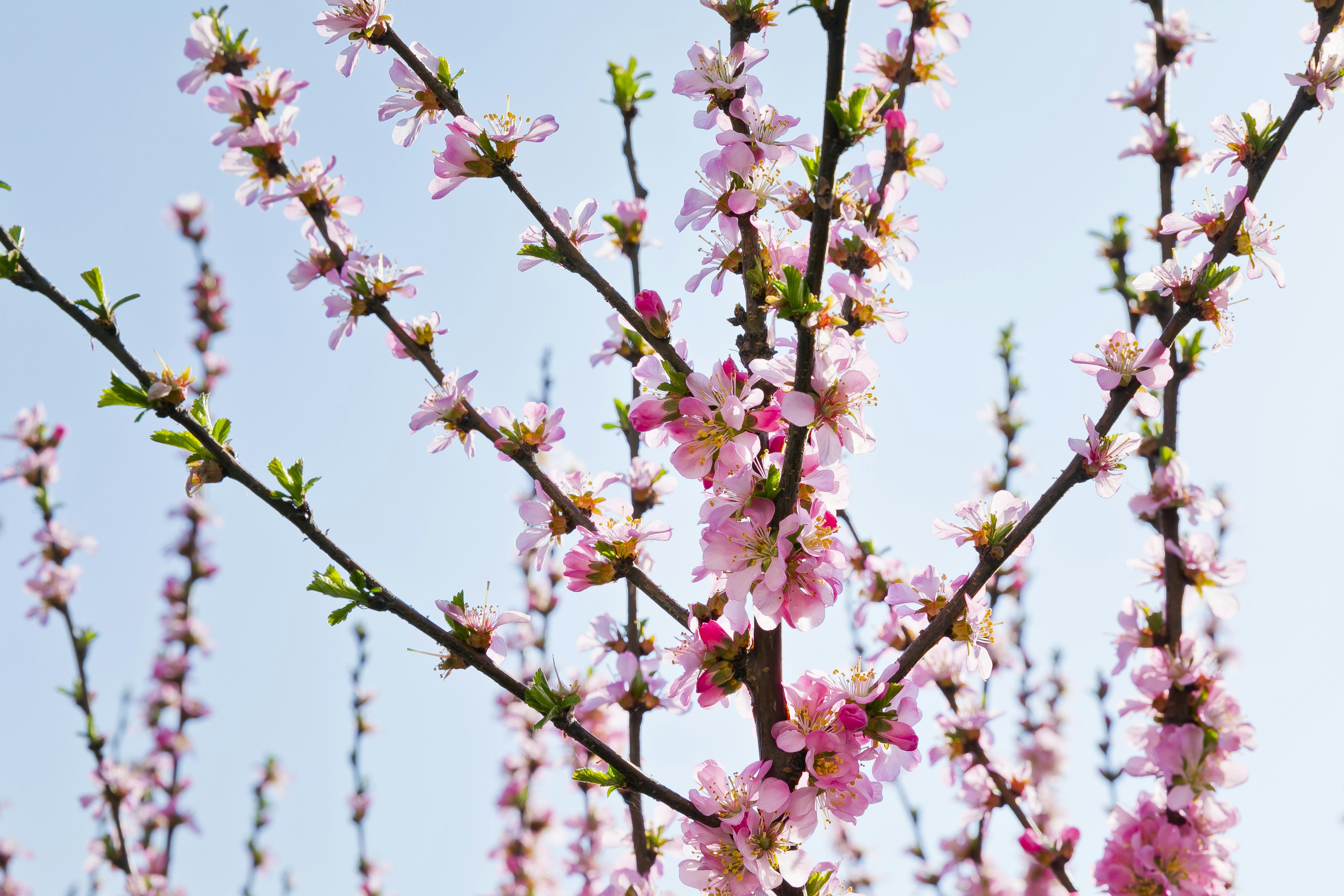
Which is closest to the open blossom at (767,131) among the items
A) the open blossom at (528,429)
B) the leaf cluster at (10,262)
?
the open blossom at (528,429)

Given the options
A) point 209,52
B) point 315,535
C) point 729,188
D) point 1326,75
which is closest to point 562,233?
point 729,188

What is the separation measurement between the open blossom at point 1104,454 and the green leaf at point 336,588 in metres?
1.98

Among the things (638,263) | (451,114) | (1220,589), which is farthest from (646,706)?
(1220,589)

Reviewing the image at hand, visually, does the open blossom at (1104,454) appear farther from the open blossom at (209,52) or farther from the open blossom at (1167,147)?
the open blossom at (209,52)

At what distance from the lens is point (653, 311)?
227 centimetres

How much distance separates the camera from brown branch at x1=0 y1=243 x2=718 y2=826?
2.10m

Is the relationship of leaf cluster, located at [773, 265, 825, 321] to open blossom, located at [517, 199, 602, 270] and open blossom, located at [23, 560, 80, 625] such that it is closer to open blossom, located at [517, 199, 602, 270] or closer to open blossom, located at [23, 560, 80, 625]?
open blossom, located at [517, 199, 602, 270]

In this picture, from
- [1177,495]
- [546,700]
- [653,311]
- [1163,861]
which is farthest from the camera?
[1177,495]

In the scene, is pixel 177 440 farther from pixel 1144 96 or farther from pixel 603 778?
pixel 1144 96

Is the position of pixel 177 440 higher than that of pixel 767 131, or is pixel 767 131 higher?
pixel 767 131

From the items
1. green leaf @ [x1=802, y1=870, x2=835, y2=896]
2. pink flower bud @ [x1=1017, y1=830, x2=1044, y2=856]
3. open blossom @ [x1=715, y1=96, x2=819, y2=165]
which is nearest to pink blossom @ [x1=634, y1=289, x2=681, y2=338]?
open blossom @ [x1=715, y1=96, x2=819, y2=165]

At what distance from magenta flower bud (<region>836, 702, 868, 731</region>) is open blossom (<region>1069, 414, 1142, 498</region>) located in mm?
959

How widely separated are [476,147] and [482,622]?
51.8 inches

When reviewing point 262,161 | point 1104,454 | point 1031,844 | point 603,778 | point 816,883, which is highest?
point 262,161
